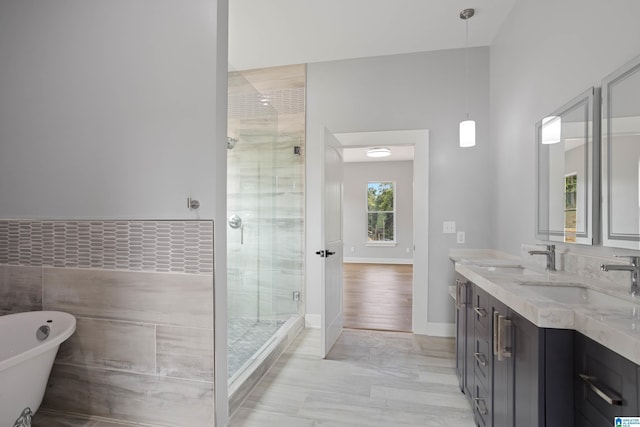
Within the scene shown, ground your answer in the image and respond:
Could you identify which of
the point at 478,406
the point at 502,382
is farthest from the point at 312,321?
the point at 502,382

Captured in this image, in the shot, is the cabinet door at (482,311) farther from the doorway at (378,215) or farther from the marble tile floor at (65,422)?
the doorway at (378,215)

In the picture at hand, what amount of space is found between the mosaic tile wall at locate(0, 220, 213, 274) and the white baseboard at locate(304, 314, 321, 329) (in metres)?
A: 2.14

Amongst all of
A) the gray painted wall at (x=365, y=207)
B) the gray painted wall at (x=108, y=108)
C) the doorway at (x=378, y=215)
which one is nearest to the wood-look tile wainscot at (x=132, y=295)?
the gray painted wall at (x=108, y=108)

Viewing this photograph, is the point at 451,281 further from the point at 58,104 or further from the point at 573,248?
the point at 58,104

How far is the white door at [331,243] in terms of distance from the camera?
9.40ft

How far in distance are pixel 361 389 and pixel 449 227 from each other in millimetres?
1820

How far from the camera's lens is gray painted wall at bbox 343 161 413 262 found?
8609 millimetres

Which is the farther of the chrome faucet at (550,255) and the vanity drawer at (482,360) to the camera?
the chrome faucet at (550,255)

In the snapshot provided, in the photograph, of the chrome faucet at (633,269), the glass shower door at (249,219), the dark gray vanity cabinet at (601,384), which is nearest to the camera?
the dark gray vanity cabinet at (601,384)

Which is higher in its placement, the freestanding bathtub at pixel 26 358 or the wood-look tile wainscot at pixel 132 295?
the wood-look tile wainscot at pixel 132 295

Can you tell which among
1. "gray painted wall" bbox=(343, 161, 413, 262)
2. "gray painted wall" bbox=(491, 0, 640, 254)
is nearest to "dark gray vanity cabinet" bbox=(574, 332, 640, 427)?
"gray painted wall" bbox=(491, 0, 640, 254)

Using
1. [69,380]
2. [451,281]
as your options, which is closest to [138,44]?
[69,380]

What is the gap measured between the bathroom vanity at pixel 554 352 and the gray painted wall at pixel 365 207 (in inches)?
270

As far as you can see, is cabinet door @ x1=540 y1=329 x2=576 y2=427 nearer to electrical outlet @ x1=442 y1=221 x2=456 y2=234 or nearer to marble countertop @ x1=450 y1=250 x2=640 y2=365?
marble countertop @ x1=450 y1=250 x2=640 y2=365
